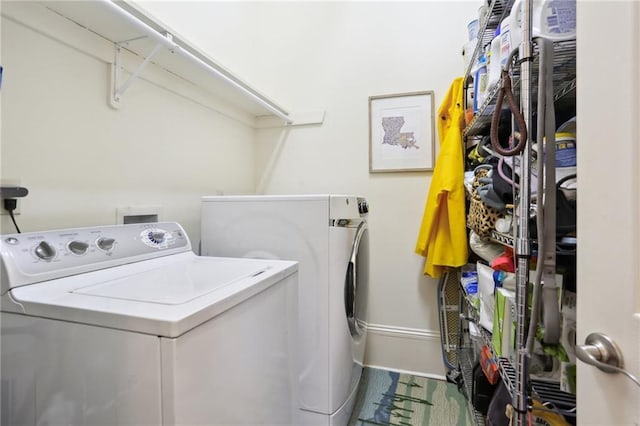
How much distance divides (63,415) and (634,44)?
1279 mm

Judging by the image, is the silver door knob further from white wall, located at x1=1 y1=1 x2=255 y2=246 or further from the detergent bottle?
white wall, located at x1=1 y1=1 x2=255 y2=246

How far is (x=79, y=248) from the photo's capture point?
3.06ft

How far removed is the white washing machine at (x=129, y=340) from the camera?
22.9 inches

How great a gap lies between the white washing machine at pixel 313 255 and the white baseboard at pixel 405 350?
69 centimetres

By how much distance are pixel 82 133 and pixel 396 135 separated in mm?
1764

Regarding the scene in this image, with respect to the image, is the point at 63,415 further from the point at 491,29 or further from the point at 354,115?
the point at 354,115

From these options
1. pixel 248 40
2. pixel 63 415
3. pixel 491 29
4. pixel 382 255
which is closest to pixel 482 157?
pixel 491 29

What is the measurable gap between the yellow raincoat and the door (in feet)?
3.83

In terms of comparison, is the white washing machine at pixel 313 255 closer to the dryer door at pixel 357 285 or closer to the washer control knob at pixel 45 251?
the dryer door at pixel 357 285

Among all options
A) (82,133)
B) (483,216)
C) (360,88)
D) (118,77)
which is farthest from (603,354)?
(360,88)

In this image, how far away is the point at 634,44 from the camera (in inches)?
17.8

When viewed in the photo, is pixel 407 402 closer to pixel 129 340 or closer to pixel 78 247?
pixel 129 340

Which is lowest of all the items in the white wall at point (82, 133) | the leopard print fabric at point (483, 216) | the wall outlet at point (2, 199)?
the leopard print fabric at point (483, 216)

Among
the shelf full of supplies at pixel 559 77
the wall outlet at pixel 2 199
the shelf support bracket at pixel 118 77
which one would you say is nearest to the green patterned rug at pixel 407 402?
the shelf full of supplies at pixel 559 77
